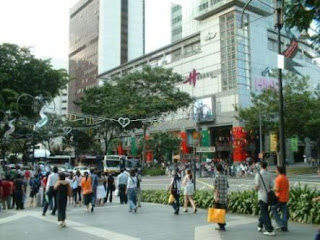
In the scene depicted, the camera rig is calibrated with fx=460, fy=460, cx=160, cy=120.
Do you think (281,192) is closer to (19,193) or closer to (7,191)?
(19,193)

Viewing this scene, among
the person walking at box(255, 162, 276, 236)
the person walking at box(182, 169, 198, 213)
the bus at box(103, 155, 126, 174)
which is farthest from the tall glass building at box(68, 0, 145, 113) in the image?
the person walking at box(255, 162, 276, 236)

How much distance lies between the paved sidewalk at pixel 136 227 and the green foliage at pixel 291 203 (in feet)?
1.48

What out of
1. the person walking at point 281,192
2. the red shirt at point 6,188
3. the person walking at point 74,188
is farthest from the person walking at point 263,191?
the red shirt at point 6,188

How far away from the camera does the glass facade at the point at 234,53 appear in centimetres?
6600

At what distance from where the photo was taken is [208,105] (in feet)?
225

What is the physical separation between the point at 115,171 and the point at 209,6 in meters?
31.8

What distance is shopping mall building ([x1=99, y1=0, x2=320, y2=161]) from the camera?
65.8 meters

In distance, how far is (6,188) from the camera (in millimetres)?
18750

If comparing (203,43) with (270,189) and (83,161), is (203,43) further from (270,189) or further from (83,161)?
(270,189)

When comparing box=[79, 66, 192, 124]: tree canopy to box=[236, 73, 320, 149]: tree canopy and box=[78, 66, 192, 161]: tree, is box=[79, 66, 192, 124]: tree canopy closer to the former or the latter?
box=[78, 66, 192, 161]: tree

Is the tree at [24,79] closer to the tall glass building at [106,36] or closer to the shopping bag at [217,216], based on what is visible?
the shopping bag at [217,216]

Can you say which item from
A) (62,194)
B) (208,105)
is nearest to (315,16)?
(62,194)

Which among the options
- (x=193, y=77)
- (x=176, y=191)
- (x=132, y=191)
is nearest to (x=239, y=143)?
(x=193, y=77)

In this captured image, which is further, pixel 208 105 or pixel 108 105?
pixel 208 105
